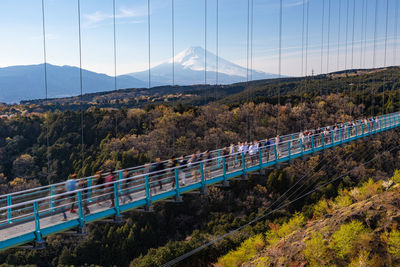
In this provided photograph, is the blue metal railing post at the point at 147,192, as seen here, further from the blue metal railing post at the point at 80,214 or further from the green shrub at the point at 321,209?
the green shrub at the point at 321,209

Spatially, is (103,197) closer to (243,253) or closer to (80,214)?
(80,214)

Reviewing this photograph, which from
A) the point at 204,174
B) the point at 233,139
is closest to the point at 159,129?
the point at 233,139

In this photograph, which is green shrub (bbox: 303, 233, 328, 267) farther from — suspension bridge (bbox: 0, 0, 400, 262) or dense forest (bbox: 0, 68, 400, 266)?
dense forest (bbox: 0, 68, 400, 266)

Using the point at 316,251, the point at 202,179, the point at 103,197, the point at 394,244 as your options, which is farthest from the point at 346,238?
the point at 103,197

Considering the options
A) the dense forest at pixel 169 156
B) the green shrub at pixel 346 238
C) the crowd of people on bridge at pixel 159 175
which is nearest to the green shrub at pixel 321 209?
the dense forest at pixel 169 156

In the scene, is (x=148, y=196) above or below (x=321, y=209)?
above

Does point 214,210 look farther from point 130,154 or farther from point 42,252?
point 42,252
